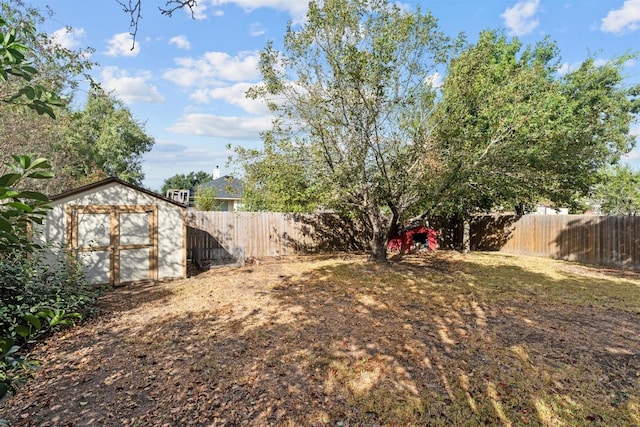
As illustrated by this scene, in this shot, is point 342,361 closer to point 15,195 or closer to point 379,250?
point 15,195

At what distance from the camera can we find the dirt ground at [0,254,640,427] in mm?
2916

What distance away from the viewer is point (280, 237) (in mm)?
12984

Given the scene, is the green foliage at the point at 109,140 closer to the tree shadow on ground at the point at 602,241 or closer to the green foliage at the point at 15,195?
the green foliage at the point at 15,195

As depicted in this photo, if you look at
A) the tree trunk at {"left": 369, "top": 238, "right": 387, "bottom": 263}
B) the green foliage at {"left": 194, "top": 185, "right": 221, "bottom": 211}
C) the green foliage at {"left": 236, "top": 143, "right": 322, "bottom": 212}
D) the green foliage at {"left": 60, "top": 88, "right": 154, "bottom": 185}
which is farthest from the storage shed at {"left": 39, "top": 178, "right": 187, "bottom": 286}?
the green foliage at {"left": 60, "top": 88, "right": 154, "bottom": 185}

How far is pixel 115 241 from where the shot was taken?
25.3ft

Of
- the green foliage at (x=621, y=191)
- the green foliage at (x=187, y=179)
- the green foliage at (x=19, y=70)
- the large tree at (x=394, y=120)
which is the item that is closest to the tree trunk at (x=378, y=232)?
the large tree at (x=394, y=120)

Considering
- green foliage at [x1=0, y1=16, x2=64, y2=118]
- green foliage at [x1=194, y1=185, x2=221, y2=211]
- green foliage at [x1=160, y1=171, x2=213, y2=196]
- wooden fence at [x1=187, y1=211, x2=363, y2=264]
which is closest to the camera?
green foliage at [x1=0, y1=16, x2=64, y2=118]

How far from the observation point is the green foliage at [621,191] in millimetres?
A: 19188

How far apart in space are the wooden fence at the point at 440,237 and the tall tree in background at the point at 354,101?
3.69 meters

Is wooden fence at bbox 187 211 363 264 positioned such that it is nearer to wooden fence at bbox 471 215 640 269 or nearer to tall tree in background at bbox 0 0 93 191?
tall tree in background at bbox 0 0 93 191

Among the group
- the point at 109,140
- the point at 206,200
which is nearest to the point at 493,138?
the point at 206,200

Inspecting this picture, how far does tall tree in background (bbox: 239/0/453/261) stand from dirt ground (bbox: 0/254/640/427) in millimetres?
2898

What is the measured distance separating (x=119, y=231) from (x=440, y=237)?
42.0 ft

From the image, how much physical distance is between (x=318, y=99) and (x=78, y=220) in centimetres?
594
